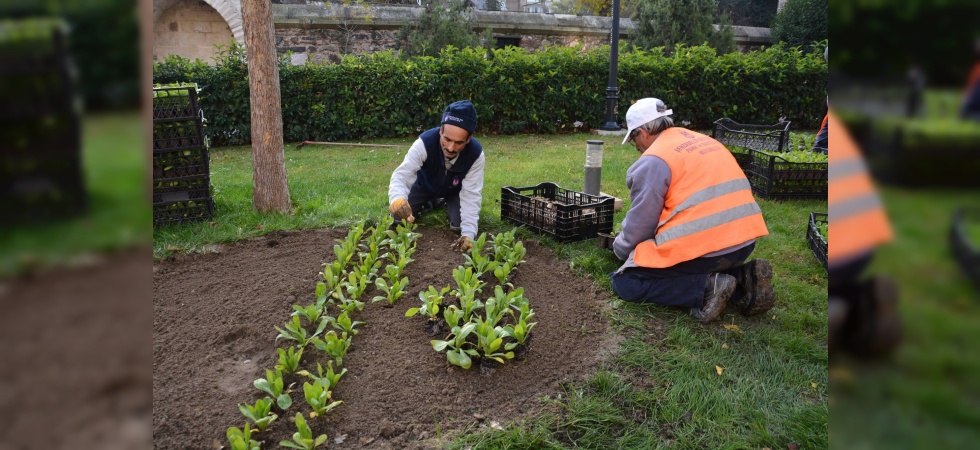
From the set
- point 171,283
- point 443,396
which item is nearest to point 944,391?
point 443,396

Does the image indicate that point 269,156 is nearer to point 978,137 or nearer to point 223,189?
point 223,189

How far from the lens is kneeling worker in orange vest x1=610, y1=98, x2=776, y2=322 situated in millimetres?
4090

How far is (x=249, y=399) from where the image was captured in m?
3.31

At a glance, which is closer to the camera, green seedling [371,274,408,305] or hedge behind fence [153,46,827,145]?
green seedling [371,274,408,305]

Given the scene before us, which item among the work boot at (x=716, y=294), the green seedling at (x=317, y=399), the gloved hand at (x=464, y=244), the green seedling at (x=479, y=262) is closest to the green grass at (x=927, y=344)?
the green seedling at (x=317, y=399)

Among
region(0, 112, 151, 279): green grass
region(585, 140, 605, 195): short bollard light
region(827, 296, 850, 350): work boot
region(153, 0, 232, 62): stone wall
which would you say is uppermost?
region(153, 0, 232, 62): stone wall

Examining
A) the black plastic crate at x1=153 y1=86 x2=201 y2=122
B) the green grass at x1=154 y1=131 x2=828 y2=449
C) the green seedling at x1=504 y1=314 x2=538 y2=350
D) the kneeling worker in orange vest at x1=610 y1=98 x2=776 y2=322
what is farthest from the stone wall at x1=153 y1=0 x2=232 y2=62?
the green seedling at x1=504 y1=314 x2=538 y2=350

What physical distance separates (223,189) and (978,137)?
833cm

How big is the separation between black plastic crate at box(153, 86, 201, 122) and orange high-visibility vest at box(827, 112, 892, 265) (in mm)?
6700

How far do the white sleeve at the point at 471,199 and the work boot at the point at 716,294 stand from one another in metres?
2.24

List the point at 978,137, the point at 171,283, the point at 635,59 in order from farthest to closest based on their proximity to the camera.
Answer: the point at 635,59
the point at 171,283
the point at 978,137

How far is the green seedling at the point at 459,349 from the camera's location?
3.50 m

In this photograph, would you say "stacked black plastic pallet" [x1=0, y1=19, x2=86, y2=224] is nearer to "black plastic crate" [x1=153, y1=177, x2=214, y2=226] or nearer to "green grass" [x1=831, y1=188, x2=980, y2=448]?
"green grass" [x1=831, y1=188, x2=980, y2=448]

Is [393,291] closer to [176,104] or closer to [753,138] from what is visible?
[176,104]
